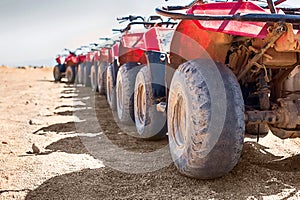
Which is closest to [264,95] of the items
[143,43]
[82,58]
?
[143,43]

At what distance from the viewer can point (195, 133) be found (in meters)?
2.72

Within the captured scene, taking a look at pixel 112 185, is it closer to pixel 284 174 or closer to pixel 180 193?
pixel 180 193

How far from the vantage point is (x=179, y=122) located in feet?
11.1

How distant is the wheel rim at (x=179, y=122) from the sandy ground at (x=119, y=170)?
0.77 ft

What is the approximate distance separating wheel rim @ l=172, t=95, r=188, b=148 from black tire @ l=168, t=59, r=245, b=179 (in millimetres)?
283

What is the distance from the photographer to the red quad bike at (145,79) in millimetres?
4449

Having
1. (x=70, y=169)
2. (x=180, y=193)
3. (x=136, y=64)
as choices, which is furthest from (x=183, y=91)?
(x=136, y=64)

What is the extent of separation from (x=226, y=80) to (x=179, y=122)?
74 cm

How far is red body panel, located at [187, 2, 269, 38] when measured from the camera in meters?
2.47

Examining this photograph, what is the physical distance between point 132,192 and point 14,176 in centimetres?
100

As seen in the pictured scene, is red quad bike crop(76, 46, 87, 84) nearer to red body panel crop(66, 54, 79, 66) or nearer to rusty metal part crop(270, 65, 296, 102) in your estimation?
red body panel crop(66, 54, 79, 66)

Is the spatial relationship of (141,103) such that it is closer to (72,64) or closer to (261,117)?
(261,117)

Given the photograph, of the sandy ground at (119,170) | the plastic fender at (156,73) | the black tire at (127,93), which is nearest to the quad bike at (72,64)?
the black tire at (127,93)

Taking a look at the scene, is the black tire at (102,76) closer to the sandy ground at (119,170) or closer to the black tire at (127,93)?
the black tire at (127,93)
